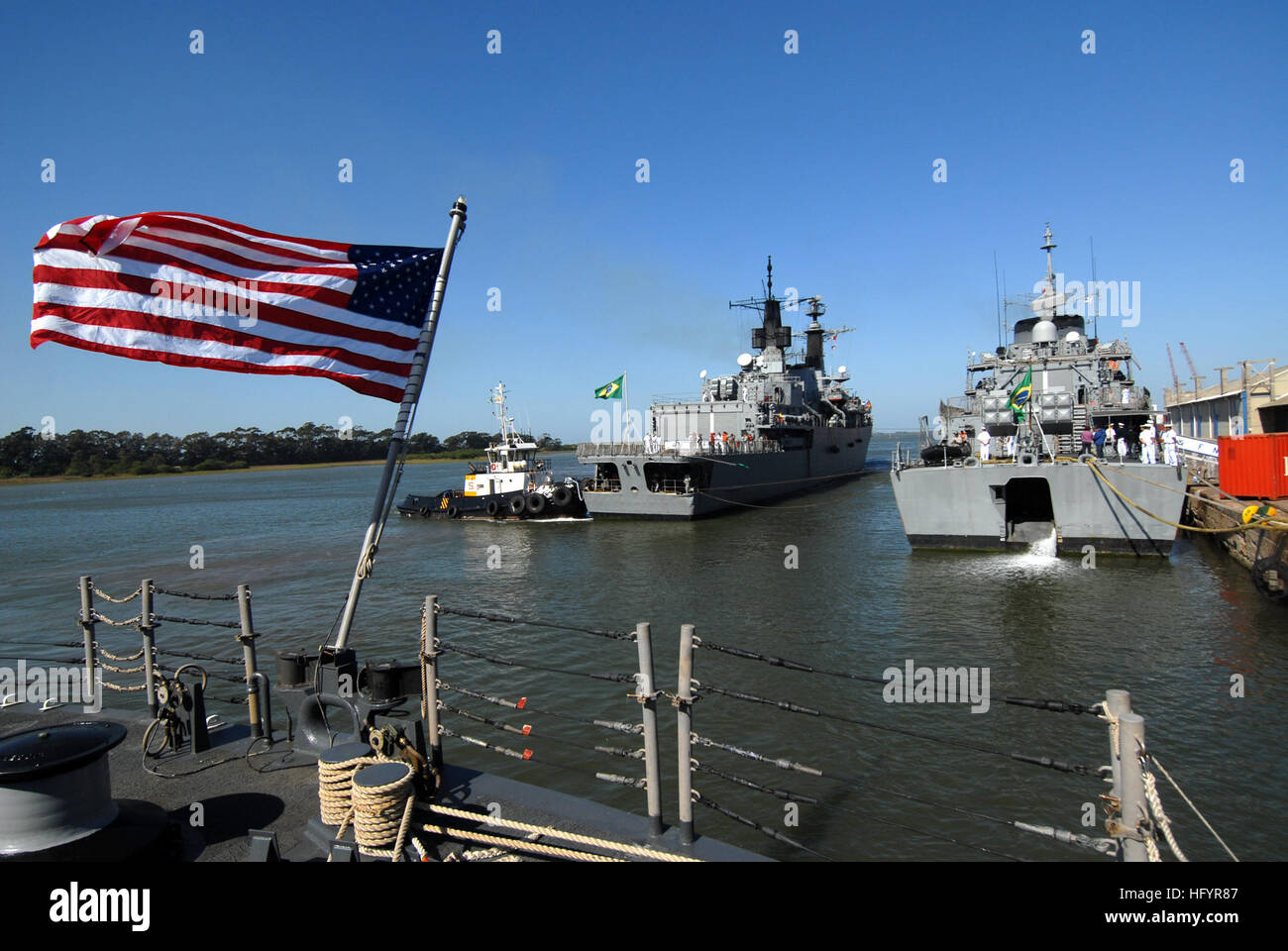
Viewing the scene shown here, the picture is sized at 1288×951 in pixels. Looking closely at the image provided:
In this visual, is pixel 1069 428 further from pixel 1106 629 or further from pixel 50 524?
pixel 50 524

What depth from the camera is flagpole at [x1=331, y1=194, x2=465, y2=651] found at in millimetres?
5098

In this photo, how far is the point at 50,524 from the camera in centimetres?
4588

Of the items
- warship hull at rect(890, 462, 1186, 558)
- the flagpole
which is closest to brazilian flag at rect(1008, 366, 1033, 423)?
warship hull at rect(890, 462, 1186, 558)

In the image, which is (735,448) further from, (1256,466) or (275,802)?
(275,802)

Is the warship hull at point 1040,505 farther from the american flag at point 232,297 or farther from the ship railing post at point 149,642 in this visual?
the ship railing post at point 149,642

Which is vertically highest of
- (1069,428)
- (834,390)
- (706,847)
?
(834,390)

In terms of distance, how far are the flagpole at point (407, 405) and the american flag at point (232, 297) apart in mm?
118

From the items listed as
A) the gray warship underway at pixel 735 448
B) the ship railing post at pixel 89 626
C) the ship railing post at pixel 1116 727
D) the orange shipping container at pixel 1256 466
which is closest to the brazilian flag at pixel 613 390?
the gray warship underway at pixel 735 448

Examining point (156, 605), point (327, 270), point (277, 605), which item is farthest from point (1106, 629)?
point (156, 605)

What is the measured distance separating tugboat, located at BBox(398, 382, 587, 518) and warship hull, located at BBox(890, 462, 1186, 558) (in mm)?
20034

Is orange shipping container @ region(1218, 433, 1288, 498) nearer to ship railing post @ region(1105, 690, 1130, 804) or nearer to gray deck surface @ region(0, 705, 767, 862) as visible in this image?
ship railing post @ region(1105, 690, 1130, 804)

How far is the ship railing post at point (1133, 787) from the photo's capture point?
2711mm

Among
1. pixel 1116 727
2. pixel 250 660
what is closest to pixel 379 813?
pixel 250 660

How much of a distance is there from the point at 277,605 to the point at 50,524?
4001 cm
